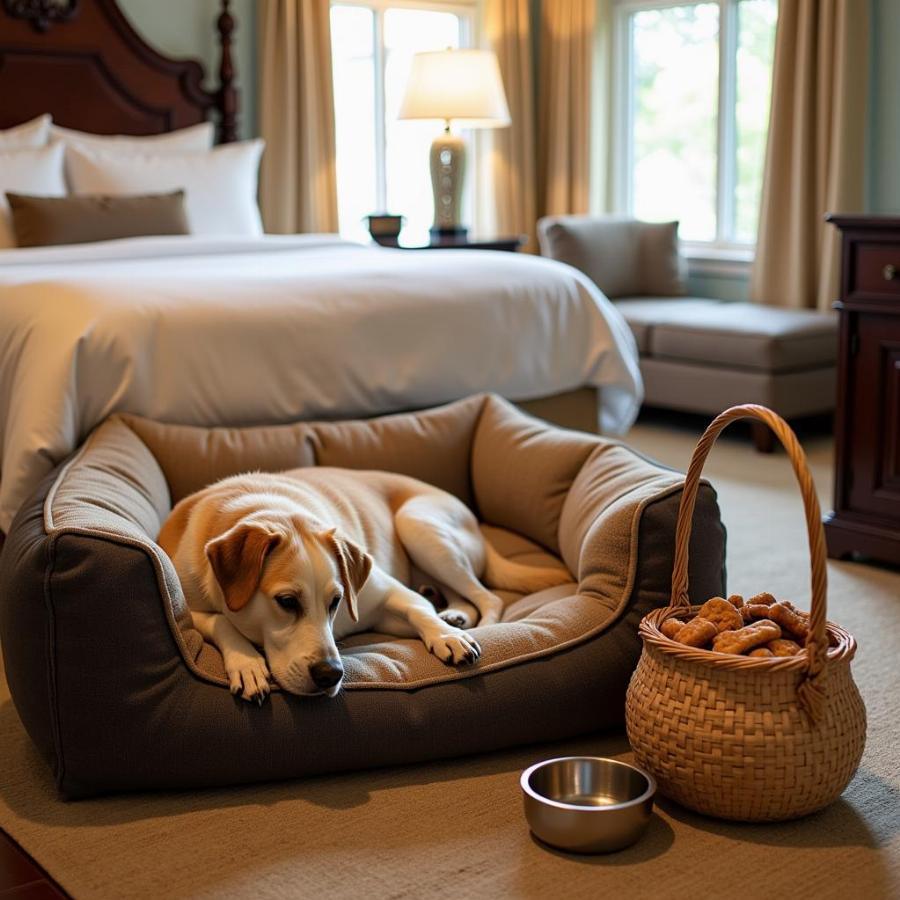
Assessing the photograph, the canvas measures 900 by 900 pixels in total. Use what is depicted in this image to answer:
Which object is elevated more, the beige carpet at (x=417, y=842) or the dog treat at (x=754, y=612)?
the dog treat at (x=754, y=612)

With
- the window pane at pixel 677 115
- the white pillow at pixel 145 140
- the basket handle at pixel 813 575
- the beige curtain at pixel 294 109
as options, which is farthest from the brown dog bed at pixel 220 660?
the window pane at pixel 677 115

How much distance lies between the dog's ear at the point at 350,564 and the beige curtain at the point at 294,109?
364 cm

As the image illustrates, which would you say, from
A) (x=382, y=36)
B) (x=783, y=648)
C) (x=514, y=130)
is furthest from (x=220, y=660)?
(x=514, y=130)

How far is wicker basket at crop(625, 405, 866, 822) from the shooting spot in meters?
1.87

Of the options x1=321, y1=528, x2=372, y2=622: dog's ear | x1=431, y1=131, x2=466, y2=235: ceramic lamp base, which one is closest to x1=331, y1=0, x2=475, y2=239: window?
x1=431, y1=131, x2=466, y2=235: ceramic lamp base

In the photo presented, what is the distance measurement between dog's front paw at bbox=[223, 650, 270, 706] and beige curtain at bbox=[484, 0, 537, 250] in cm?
469

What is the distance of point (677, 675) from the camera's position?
1.95 metres

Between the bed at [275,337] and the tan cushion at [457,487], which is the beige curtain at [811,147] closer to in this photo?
the bed at [275,337]

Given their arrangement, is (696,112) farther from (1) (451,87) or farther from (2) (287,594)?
(2) (287,594)

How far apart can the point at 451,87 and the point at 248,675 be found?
388cm

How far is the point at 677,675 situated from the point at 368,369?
5.02 ft

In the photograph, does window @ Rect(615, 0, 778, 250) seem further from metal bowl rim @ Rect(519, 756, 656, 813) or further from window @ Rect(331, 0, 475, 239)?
metal bowl rim @ Rect(519, 756, 656, 813)

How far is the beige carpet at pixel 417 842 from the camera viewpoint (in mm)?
1812

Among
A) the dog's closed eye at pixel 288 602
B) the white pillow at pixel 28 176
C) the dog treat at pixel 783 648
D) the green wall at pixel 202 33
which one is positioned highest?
the green wall at pixel 202 33
